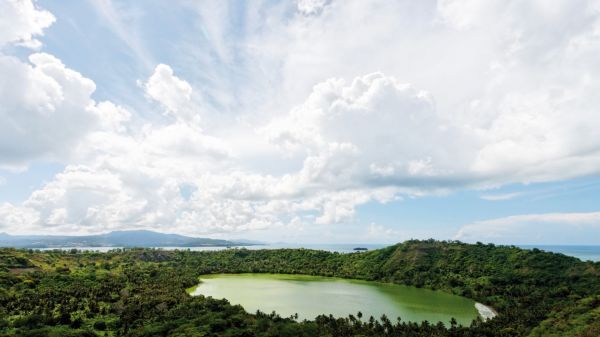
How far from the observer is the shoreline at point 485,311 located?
354 feet

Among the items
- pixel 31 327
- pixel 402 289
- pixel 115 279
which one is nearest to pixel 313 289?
pixel 402 289

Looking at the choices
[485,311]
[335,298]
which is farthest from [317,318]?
[485,311]

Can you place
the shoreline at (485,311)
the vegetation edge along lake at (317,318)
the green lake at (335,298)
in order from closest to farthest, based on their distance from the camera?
the vegetation edge along lake at (317,318), the green lake at (335,298), the shoreline at (485,311)

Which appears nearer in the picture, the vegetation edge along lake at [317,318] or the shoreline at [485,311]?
the vegetation edge along lake at [317,318]

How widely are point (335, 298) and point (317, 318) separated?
44.0 metres

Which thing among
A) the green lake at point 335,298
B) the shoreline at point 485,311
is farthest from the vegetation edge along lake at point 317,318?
the green lake at point 335,298

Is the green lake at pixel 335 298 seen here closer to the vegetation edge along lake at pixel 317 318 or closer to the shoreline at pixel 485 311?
the shoreline at pixel 485 311

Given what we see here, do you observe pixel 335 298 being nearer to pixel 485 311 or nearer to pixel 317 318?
pixel 317 318

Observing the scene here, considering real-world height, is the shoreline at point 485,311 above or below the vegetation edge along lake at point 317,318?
below

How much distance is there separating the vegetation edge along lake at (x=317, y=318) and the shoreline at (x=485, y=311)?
8.45 feet

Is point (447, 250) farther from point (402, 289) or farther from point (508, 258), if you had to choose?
point (402, 289)

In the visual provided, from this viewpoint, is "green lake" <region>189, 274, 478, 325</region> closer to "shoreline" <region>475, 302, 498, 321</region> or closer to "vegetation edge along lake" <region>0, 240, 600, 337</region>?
"shoreline" <region>475, 302, 498, 321</region>

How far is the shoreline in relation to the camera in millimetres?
107750

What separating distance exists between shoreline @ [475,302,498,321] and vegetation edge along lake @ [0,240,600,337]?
2.58 m
